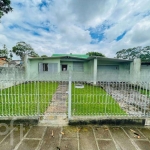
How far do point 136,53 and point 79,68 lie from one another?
2593cm

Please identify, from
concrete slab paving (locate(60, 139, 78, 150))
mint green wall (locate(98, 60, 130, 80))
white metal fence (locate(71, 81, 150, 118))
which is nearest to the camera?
concrete slab paving (locate(60, 139, 78, 150))

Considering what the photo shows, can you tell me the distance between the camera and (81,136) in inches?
116

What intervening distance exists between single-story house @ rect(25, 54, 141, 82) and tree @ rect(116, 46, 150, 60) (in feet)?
62.1

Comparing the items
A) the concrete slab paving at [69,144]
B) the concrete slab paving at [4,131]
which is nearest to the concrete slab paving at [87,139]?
the concrete slab paving at [69,144]

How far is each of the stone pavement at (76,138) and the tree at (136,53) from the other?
3073 cm

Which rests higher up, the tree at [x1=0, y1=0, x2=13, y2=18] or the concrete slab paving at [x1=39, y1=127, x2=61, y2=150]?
the tree at [x1=0, y1=0, x2=13, y2=18]

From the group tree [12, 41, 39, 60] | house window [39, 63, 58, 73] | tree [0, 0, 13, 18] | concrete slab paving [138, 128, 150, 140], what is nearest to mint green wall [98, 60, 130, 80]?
house window [39, 63, 58, 73]

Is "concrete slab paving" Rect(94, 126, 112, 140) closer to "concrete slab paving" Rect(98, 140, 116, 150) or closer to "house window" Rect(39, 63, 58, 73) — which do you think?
"concrete slab paving" Rect(98, 140, 116, 150)

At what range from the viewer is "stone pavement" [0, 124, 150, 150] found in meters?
2.55

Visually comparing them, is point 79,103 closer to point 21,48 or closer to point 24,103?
point 24,103

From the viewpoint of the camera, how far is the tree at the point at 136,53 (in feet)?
98.1

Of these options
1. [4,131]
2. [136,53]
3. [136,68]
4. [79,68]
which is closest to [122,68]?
[136,68]

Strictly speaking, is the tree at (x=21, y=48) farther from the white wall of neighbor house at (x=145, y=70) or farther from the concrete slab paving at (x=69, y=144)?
the concrete slab paving at (x=69, y=144)

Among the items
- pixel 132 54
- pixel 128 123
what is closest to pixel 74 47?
pixel 132 54
